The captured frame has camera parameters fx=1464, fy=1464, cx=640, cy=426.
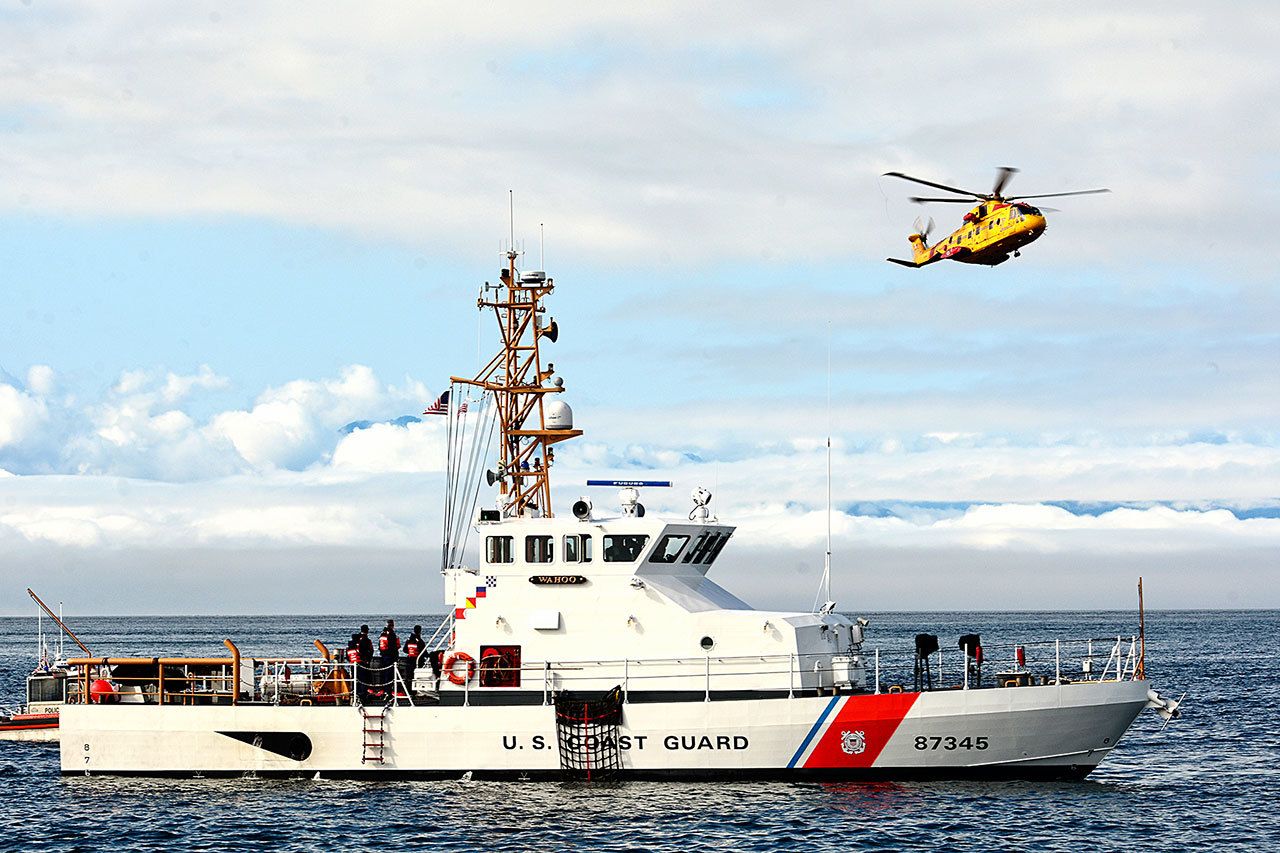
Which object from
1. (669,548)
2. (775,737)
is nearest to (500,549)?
(669,548)

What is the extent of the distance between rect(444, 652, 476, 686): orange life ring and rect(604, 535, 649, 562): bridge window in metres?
3.02

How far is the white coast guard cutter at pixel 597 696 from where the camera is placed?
82.2 feet

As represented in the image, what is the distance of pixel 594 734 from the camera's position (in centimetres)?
2523

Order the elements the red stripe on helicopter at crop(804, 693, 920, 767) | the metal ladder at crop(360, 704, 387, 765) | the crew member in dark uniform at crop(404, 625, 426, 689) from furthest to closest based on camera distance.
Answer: the crew member in dark uniform at crop(404, 625, 426, 689)
the metal ladder at crop(360, 704, 387, 765)
the red stripe on helicopter at crop(804, 693, 920, 767)

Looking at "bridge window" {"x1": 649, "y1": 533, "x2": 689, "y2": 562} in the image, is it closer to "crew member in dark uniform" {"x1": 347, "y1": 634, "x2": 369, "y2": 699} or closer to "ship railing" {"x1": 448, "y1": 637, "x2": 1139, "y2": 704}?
"ship railing" {"x1": 448, "y1": 637, "x2": 1139, "y2": 704}

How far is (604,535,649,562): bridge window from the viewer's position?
2625 centimetres

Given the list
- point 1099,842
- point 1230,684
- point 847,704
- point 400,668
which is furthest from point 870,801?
point 1230,684

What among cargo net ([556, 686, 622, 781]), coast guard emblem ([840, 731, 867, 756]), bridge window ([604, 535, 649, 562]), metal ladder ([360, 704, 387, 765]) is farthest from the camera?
bridge window ([604, 535, 649, 562])

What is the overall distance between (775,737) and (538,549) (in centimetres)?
538

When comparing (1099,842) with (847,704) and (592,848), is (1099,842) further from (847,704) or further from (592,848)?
(592,848)

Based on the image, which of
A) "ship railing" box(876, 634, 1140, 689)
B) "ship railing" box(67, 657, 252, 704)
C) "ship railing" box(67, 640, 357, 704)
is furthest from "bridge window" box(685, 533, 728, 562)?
"ship railing" box(67, 657, 252, 704)

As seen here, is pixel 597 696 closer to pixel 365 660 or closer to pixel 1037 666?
pixel 365 660

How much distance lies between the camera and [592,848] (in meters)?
21.5

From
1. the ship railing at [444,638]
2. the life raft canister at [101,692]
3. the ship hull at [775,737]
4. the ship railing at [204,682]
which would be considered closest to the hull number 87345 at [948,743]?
the ship hull at [775,737]
